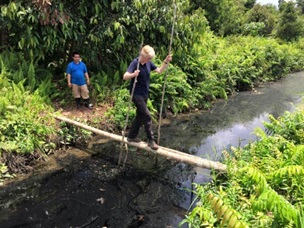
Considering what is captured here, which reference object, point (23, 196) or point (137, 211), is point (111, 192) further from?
point (23, 196)

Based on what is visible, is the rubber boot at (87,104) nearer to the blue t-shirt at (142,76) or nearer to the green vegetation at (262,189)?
the blue t-shirt at (142,76)

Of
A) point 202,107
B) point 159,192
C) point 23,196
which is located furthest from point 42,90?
point 202,107

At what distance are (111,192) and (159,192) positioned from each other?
3.21 feet

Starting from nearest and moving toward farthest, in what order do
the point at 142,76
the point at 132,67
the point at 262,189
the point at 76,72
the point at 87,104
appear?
the point at 262,189, the point at 132,67, the point at 142,76, the point at 76,72, the point at 87,104

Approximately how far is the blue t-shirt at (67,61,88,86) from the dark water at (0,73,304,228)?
5.89 ft

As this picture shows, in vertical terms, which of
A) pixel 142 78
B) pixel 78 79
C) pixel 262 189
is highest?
pixel 142 78

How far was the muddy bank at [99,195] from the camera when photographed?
5.29m

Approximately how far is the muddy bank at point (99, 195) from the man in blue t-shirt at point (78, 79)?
2177mm

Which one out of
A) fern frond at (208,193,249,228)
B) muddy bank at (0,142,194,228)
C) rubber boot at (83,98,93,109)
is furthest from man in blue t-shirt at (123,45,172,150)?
fern frond at (208,193,249,228)

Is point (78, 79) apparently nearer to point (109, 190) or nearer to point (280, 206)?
point (109, 190)

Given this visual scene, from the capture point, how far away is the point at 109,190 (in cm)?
620

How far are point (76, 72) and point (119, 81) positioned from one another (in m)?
2.20

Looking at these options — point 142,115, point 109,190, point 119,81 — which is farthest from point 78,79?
point 109,190

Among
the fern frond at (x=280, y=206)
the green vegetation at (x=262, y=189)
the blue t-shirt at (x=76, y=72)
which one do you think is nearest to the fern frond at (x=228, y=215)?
the green vegetation at (x=262, y=189)
